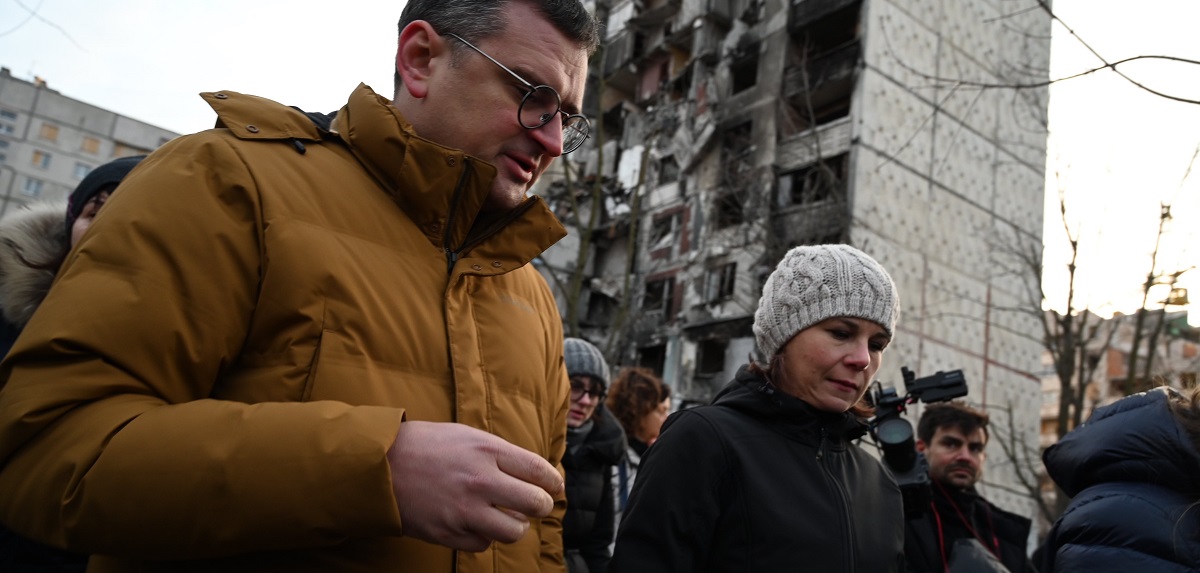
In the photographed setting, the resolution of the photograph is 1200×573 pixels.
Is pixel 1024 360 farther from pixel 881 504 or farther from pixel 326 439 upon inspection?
pixel 326 439

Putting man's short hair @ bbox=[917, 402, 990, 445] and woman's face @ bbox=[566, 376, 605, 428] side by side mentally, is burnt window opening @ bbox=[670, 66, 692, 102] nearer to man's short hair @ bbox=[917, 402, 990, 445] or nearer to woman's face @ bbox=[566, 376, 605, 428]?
man's short hair @ bbox=[917, 402, 990, 445]

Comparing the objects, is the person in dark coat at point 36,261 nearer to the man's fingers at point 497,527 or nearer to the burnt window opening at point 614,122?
the man's fingers at point 497,527

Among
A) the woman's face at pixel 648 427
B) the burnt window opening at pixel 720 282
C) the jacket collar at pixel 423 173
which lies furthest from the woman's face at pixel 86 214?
the burnt window opening at pixel 720 282

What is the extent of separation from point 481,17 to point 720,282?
22833mm

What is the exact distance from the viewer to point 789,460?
2.47m

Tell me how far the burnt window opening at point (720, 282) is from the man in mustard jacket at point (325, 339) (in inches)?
864

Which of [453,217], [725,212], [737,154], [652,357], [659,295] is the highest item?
[737,154]

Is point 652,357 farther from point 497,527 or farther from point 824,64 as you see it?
point 497,527

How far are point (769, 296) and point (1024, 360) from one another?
78.3 feet

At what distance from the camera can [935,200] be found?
2291 centimetres

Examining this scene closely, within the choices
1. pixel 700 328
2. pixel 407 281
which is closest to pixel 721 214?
pixel 700 328

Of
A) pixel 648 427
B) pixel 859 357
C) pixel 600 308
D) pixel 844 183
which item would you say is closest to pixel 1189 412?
pixel 859 357

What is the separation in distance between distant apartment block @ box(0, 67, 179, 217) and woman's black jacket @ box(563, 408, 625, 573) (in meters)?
59.1

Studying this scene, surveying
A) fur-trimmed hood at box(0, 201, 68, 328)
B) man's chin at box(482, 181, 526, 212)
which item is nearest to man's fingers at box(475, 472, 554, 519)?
man's chin at box(482, 181, 526, 212)
